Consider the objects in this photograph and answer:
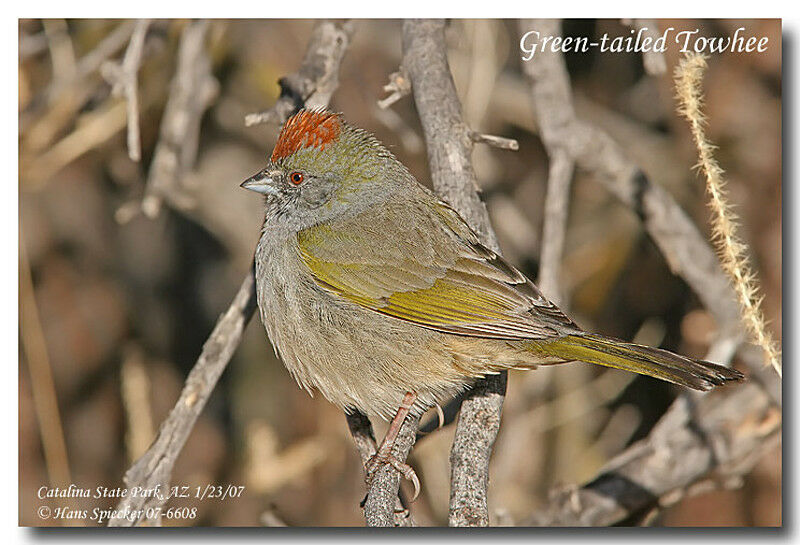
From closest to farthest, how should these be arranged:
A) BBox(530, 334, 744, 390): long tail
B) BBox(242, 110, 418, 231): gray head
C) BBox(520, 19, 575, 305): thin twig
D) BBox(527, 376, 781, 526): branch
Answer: BBox(530, 334, 744, 390): long tail
BBox(242, 110, 418, 231): gray head
BBox(520, 19, 575, 305): thin twig
BBox(527, 376, 781, 526): branch

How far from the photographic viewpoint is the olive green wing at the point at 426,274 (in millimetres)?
2855

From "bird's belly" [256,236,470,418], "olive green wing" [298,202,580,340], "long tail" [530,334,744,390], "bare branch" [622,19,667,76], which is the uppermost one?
"bare branch" [622,19,667,76]

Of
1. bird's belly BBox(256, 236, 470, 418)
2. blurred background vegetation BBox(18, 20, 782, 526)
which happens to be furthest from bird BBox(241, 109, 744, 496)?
blurred background vegetation BBox(18, 20, 782, 526)

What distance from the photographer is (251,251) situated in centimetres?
486

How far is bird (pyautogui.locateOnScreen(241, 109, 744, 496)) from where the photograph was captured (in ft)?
9.29

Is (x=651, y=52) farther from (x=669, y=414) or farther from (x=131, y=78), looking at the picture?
(x=131, y=78)

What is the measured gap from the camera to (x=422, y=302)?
2.95 m

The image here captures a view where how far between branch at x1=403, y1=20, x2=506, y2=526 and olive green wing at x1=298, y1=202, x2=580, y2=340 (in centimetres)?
20

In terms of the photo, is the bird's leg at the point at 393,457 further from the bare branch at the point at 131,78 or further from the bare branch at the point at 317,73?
the bare branch at the point at 131,78

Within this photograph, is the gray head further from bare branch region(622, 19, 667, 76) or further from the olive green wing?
bare branch region(622, 19, 667, 76)

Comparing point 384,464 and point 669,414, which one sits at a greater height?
point 669,414

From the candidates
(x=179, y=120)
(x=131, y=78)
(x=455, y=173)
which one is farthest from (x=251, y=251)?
(x=455, y=173)

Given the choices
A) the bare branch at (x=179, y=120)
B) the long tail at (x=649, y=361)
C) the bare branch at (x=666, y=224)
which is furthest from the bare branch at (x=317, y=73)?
the long tail at (x=649, y=361)

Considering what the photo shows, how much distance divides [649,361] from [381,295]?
0.90 meters
